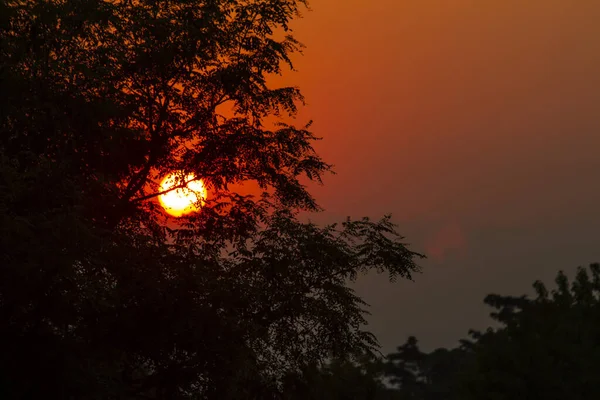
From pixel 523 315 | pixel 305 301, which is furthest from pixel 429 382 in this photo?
pixel 305 301

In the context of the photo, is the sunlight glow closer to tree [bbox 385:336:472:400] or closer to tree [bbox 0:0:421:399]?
tree [bbox 0:0:421:399]

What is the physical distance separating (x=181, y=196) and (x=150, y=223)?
1.57 meters

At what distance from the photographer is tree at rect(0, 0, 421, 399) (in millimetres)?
16484

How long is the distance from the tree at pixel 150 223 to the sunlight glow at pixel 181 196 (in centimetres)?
27

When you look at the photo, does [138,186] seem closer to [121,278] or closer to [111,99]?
[111,99]

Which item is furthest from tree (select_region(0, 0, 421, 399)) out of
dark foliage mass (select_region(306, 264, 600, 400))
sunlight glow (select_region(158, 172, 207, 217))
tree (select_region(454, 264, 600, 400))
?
tree (select_region(454, 264, 600, 400))

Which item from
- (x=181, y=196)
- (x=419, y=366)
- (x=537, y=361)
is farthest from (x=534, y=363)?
(x=419, y=366)

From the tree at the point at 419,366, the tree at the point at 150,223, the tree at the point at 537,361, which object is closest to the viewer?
the tree at the point at 150,223

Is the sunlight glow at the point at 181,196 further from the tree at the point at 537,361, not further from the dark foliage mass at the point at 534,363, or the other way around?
the tree at the point at 537,361

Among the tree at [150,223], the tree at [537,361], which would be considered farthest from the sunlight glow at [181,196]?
the tree at [537,361]

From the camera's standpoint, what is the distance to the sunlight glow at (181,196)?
1042 inches

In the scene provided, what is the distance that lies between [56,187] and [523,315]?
4401cm

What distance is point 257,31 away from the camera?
27.0 metres

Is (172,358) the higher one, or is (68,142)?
(68,142)
